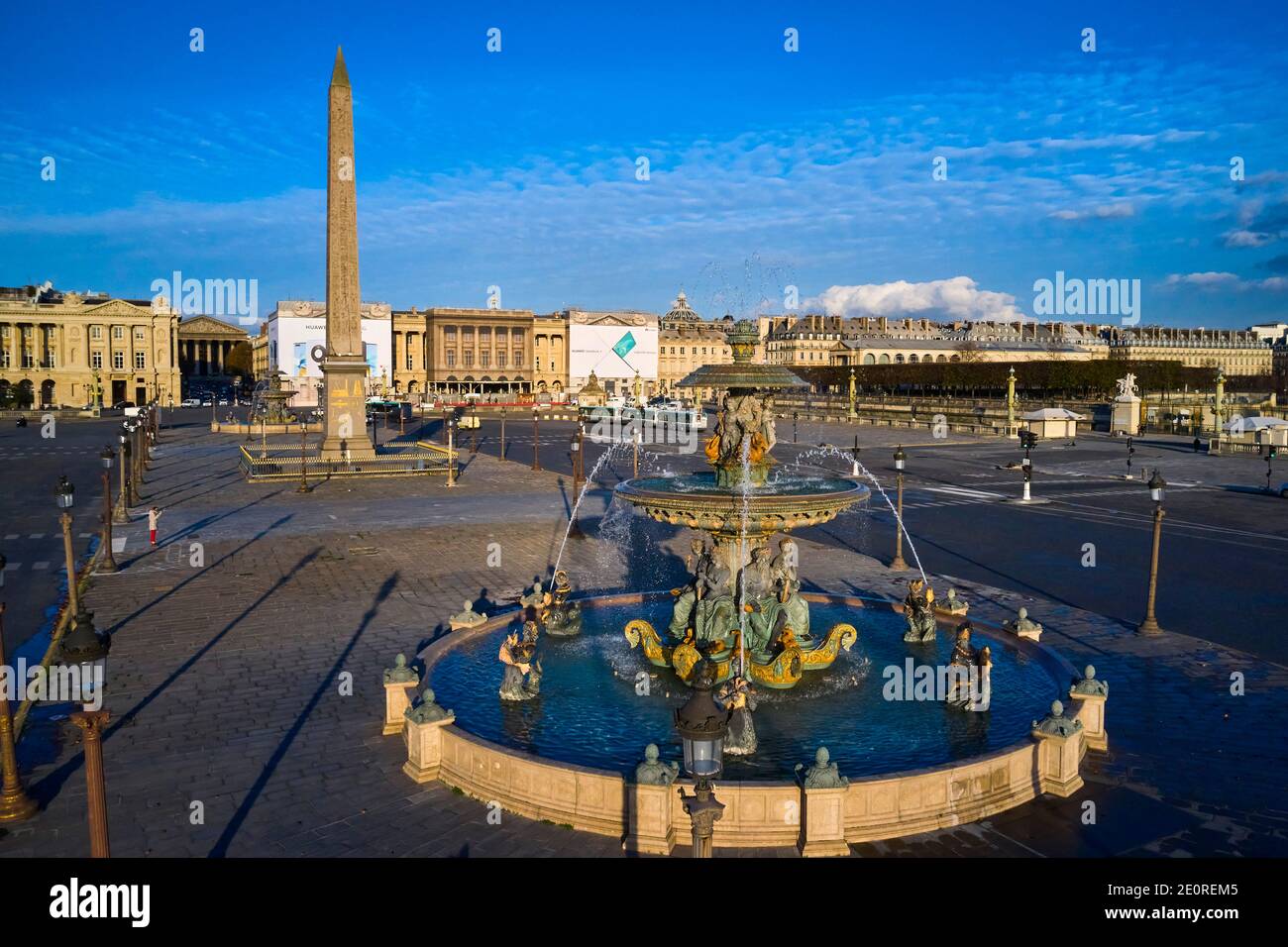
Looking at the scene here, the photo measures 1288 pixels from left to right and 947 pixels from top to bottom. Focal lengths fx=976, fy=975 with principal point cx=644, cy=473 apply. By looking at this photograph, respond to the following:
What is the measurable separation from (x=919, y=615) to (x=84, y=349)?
119 m

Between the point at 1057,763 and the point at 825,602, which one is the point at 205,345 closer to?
the point at 825,602

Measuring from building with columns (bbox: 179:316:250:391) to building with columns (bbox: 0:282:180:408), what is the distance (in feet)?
157

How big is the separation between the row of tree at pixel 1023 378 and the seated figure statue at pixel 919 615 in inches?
2911

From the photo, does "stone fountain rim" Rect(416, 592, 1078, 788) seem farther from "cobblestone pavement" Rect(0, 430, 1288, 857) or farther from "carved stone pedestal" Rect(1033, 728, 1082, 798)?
"cobblestone pavement" Rect(0, 430, 1288, 857)

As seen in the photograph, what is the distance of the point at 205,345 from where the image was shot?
170 metres

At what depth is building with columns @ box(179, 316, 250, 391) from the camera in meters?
165

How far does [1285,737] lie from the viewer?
11102 millimetres

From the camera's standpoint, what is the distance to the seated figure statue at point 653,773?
8367 mm

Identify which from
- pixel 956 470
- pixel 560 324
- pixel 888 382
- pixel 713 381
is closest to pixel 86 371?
pixel 560 324

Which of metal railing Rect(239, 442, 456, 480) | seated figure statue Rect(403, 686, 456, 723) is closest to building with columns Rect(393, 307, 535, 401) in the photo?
metal railing Rect(239, 442, 456, 480)

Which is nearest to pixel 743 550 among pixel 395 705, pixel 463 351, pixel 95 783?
pixel 395 705

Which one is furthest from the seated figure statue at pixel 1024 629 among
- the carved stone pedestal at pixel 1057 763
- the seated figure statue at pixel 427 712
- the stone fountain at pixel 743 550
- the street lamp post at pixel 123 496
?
the street lamp post at pixel 123 496
